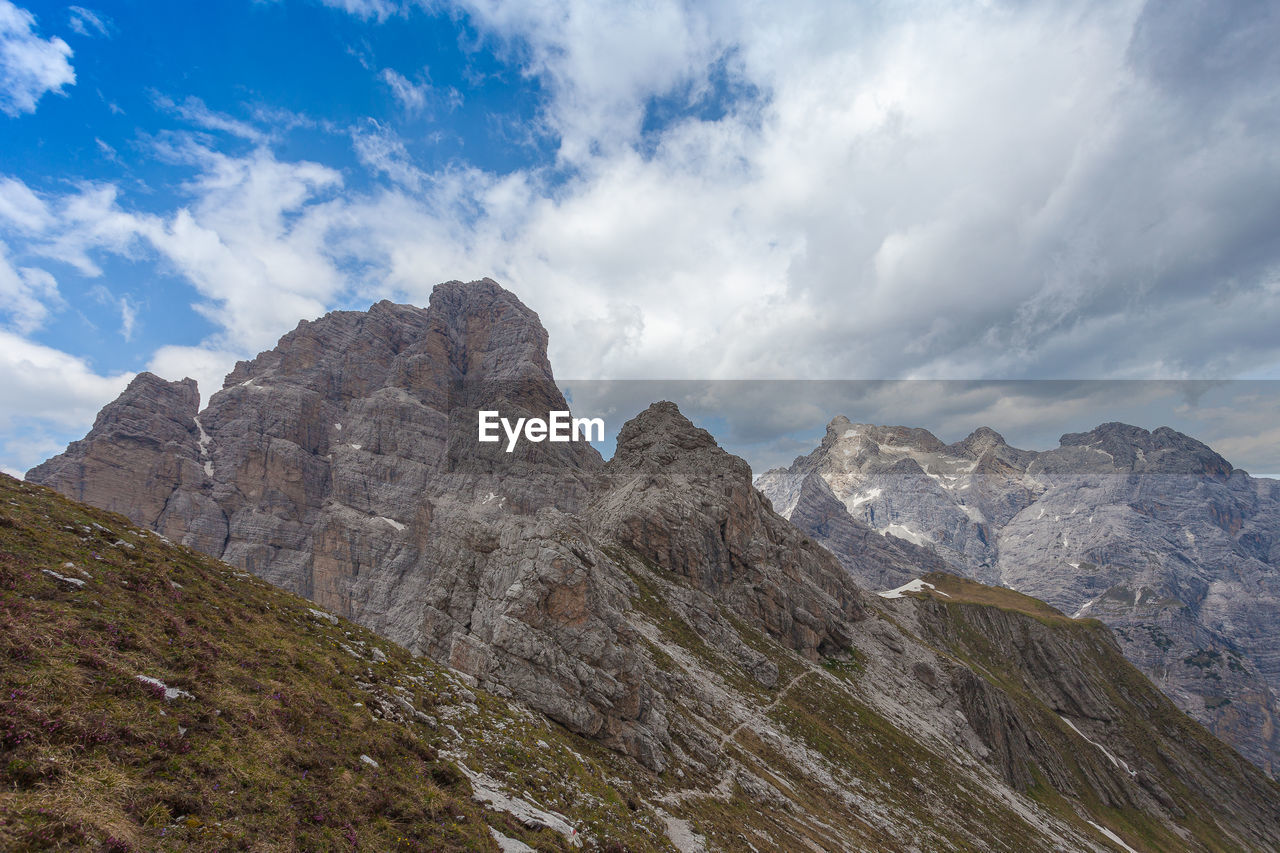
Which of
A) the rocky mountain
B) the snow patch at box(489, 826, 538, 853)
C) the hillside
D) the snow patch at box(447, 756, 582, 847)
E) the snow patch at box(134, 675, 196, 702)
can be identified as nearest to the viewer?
the hillside

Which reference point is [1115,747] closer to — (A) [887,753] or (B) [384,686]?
(A) [887,753]

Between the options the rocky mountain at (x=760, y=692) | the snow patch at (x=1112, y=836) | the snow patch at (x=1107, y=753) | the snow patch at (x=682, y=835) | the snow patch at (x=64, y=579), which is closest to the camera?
the snow patch at (x=64, y=579)

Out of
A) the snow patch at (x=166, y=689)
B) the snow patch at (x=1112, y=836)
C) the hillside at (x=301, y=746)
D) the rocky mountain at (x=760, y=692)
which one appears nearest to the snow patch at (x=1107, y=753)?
the rocky mountain at (x=760, y=692)

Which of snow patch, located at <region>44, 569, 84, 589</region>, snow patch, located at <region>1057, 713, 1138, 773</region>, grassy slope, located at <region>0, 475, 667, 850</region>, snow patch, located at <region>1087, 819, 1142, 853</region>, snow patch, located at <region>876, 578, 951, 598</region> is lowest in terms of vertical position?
snow patch, located at <region>1087, 819, 1142, 853</region>

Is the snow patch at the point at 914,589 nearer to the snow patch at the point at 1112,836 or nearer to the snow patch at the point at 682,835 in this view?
the snow patch at the point at 1112,836

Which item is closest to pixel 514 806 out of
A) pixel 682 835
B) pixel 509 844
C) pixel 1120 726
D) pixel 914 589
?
pixel 509 844

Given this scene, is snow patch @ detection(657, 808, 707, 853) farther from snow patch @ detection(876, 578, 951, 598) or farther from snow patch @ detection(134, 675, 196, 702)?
snow patch @ detection(876, 578, 951, 598)

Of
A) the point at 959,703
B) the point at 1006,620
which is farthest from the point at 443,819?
the point at 1006,620

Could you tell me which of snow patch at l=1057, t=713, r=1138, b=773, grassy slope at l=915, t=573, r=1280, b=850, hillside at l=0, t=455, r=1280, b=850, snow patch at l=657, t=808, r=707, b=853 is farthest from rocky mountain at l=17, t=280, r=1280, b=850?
snow patch at l=1057, t=713, r=1138, b=773

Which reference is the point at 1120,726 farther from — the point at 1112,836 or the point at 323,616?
the point at 323,616
